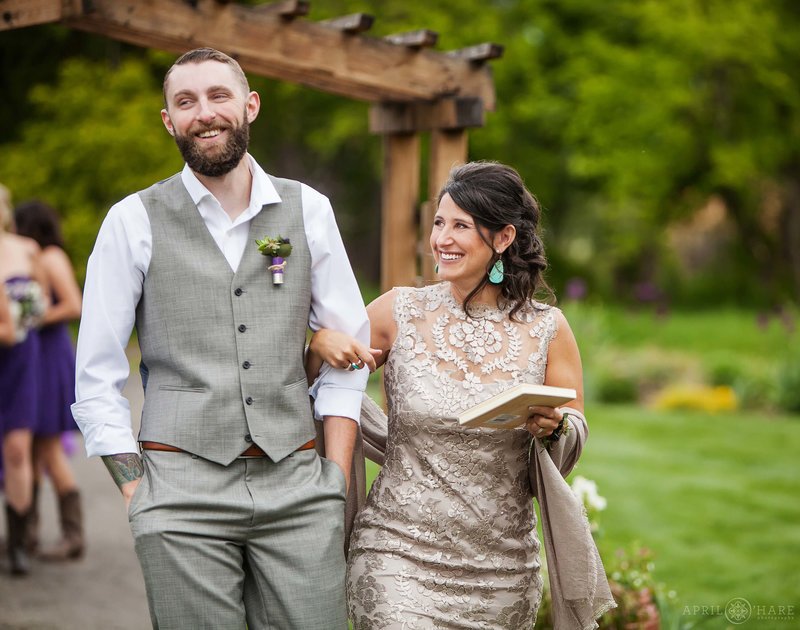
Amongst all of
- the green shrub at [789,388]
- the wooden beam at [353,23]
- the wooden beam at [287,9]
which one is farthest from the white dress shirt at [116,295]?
the green shrub at [789,388]

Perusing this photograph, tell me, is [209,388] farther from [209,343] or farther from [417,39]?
[417,39]

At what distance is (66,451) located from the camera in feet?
23.0

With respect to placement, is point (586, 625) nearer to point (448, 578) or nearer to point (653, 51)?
point (448, 578)

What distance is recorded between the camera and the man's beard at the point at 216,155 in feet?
8.71

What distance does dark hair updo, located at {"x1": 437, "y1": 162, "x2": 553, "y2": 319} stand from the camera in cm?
312

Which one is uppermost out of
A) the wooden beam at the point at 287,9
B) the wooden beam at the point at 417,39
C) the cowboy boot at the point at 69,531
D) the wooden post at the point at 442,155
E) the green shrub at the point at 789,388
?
the wooden beam at the point at 287,9

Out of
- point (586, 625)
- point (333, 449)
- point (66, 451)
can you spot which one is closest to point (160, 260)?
point (333, 449)

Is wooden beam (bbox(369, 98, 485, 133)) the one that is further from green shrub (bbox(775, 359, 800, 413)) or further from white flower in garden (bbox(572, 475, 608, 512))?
green shrub (bbox(775, 359, 800, 413))

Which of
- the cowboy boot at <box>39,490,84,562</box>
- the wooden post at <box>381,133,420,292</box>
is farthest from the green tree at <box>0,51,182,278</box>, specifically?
the wooden post at <box>381,133,420,292</box>

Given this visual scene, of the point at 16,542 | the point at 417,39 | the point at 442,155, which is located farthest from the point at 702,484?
the point at 16,542

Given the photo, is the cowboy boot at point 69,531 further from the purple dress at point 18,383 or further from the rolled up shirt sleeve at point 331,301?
the rolled up shirt sleeve at point 331,301

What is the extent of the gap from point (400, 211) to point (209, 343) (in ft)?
8.95

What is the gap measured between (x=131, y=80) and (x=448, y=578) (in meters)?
12.8

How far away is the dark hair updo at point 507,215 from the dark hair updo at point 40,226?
144 inches
